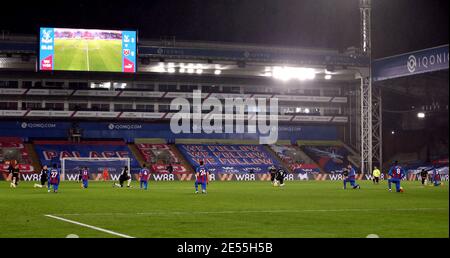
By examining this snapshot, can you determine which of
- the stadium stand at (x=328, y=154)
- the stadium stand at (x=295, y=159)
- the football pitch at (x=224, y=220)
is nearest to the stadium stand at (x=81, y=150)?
the stadium stand at (x=295, y=159)

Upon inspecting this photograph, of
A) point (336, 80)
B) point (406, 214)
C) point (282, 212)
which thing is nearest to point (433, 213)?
point (406, 214)

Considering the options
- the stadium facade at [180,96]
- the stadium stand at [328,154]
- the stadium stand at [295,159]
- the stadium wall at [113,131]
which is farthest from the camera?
the stadium stand at [328,154]

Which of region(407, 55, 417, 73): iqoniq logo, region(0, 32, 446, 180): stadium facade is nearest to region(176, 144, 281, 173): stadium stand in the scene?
region(0, 32, 446, 180): stadium facade

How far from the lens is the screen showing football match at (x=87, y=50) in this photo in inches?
2510

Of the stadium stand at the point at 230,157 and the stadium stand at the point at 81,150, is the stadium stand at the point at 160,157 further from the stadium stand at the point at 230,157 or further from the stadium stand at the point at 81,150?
the stadium stand at the point at 81,150

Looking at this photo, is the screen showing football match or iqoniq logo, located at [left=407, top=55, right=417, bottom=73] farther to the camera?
iqoniq logo, located at [left=407, top=55, right=417, bottom=73]

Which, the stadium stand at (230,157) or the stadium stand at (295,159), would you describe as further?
the stadium stand at (295,159)

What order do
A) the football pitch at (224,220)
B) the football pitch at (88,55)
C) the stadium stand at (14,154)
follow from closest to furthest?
the football pitch at (224,220) → the football pitch at (88,55) → the stadium stand at (14,154)

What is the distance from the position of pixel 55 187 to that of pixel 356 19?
44520mm

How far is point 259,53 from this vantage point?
73250 millimetres

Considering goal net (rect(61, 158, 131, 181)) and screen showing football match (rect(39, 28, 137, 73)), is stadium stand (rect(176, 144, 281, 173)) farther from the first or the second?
screen showing football match (rect(39, 28, 137, 73))

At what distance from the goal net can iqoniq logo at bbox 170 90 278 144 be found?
1214 cm

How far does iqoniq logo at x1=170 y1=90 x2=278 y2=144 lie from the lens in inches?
3199

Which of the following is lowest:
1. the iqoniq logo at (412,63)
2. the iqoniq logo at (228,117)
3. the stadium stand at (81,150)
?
the stadium stand at (81,150)
